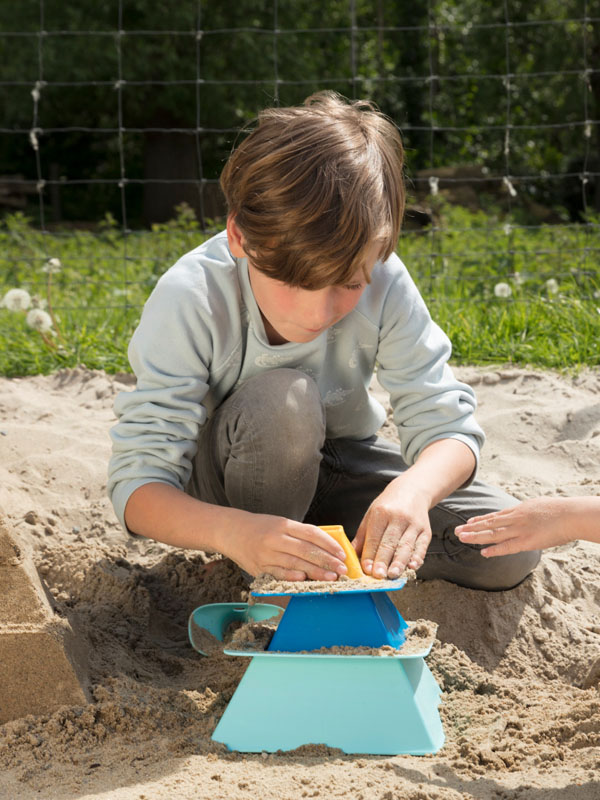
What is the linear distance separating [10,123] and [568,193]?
7006mm

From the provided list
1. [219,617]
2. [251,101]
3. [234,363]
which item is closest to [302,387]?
[234,363]

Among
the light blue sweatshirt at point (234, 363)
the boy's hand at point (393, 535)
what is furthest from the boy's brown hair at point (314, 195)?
the boy's hand at point (393, 535)

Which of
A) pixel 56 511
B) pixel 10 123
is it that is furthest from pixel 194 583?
pixel 10 123

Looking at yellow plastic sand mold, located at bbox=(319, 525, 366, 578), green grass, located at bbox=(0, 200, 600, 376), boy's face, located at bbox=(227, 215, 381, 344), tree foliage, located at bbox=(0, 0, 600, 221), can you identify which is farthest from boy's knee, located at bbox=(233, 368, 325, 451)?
tree foliage, located at bbox=(0, 0, 600, 221)

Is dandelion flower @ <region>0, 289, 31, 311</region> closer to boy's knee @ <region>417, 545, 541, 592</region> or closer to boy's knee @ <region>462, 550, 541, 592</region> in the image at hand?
boy's knee @ <region>417, 545, 541, 592</region>

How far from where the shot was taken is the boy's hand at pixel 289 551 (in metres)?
1.63

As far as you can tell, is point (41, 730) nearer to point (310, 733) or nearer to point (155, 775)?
point (155, 775)

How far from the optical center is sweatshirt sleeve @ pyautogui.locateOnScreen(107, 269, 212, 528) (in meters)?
1.95

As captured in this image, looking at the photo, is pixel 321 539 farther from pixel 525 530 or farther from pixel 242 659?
pixel 242 659

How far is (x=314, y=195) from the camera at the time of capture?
5.58 ft

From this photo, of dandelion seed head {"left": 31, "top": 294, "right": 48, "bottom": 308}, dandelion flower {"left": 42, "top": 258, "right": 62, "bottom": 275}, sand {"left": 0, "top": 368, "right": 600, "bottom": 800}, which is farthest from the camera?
dandelion seed head {"left": 31, "top": 294, "right": 48, "bottom": 308}

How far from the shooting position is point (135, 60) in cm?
984

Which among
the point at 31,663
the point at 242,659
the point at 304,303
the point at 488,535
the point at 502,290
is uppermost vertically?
the point at 304,303

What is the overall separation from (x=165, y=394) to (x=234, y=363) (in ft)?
0.67
